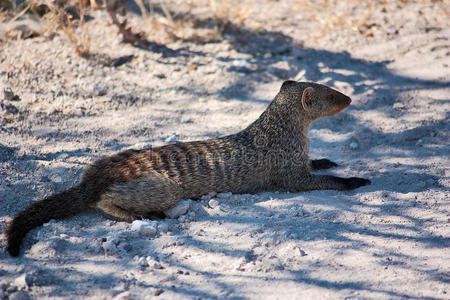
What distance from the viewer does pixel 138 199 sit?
3.20m

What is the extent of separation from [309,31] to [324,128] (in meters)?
2.14

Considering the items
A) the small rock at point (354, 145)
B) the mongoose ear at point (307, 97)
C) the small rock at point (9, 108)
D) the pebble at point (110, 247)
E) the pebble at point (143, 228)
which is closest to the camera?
the pebble at point (110, 247)

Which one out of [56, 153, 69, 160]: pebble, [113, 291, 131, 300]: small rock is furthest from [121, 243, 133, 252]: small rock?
[56, 153, 69, 160]: pebble

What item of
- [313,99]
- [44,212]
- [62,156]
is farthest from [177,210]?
[313,99]

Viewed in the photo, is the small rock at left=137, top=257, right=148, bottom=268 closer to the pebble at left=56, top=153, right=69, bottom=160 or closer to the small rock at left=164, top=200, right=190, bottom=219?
the small rock at left=164, top=200, right=190, bottom=219

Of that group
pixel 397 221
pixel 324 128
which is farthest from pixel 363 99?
pixel 397 221

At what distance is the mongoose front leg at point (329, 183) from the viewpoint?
11.8ft

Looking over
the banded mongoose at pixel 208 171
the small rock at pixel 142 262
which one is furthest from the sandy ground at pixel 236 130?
the banded mongoose at pixel 208 171

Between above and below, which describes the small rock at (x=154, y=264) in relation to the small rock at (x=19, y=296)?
above

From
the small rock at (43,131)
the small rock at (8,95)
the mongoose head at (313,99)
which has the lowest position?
the small rock at (43,131)

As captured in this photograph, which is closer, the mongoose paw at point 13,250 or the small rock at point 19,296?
the small rock at point 19,296

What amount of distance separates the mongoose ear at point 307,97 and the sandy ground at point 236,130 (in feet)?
2.05

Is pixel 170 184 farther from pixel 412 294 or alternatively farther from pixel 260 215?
pixel 412 294

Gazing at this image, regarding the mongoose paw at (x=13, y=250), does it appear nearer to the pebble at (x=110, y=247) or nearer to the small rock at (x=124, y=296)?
the pebble at (x=110, y=247)
